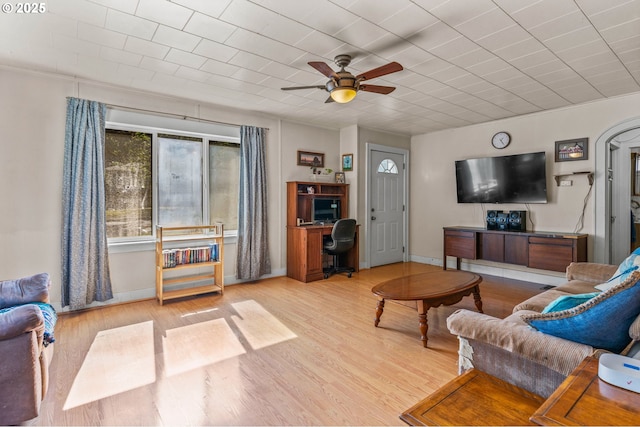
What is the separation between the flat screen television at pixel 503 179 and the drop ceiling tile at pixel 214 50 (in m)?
4.19

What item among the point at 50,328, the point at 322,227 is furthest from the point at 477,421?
the point at 322,227

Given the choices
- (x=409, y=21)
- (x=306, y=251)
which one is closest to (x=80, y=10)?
(x=409, y=21)

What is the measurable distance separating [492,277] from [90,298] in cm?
557

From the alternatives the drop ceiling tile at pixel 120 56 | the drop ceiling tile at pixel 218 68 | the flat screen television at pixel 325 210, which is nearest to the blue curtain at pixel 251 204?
the flat screen television at pixel 325 210

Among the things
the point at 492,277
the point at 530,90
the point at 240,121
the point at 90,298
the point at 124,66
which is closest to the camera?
the point at 124,66

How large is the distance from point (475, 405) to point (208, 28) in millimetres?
2880

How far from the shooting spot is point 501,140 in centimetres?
519

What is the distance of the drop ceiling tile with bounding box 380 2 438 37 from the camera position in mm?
2258

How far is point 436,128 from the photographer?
5828mm

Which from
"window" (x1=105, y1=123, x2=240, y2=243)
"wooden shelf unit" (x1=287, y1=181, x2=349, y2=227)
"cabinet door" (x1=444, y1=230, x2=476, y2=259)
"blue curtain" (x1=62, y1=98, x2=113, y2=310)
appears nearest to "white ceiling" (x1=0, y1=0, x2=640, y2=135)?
"blue curtain" (x1=62, y1=98, x2=113, y2=310)

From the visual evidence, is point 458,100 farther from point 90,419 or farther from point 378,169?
point 90,419

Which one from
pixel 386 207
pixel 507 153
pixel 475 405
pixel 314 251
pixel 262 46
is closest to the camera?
pixel 475 405

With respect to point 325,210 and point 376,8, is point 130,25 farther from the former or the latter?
point 325,210

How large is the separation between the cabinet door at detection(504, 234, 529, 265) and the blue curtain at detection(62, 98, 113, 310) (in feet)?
17.4
